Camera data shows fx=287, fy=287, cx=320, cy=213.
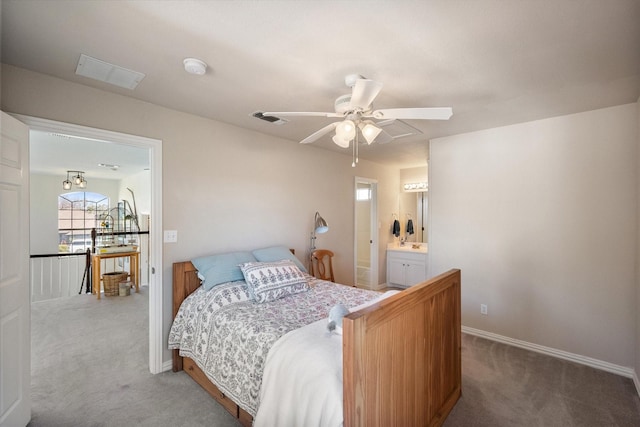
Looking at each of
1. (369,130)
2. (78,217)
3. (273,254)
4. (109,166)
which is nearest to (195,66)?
(369,130)

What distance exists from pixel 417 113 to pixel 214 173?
2154 millimetres

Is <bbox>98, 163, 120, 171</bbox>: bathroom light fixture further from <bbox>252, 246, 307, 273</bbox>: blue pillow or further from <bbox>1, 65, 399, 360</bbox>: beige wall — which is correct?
<bbox>252, 246, 307, 273</bbox>: blue pillow

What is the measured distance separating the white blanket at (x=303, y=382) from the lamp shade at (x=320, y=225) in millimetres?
2033

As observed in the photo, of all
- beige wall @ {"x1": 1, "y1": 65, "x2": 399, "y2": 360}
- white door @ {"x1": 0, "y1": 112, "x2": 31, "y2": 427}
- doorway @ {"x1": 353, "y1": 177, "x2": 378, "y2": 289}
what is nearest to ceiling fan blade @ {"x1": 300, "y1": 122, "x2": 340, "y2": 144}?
beige wall @ {"x1": 1, "y1": 65, "x2": 399, "y2": 360}

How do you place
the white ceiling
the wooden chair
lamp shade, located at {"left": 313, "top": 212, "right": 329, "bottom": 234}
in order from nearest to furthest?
the white ceiling → lamp shade, located at {"left": 313, "top": 212, "right": 329, "bottom": 234} → the wooden chair

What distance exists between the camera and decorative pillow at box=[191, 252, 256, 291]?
8.57 ft

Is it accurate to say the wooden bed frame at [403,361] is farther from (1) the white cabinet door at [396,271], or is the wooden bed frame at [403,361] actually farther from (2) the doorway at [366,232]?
(1) the white cabinet door at [396,271]

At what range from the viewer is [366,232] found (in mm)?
6004

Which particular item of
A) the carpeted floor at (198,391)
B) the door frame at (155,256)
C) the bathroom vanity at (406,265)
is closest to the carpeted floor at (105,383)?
the carpeted floor at (198,391)

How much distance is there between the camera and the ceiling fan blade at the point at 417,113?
5.69ft

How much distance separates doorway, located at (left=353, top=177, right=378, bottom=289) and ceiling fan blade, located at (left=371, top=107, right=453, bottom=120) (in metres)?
3.01

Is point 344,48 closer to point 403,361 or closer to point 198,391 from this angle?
point 403,361

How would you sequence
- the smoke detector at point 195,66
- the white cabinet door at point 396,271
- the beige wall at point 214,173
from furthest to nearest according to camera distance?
the white cabinet door at point 396,271, the beige wall at point 214,173, the smoke detector at point 195,66

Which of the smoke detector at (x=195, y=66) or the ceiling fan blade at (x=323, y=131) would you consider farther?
the ceiling fan blade at (x=323, y=131)
